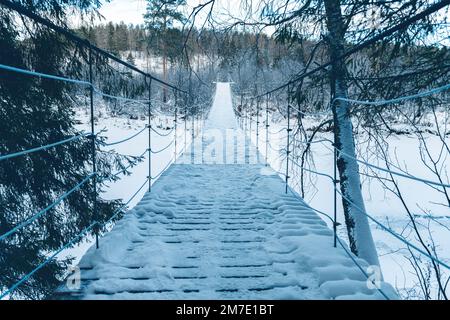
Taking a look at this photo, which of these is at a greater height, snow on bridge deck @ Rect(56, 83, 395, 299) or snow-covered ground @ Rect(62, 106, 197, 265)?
Answer: snow on bridge deck @ Rect(56, 83, 395, 299)

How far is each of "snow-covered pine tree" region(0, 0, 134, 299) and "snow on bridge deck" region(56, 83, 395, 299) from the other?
1293 millimetres

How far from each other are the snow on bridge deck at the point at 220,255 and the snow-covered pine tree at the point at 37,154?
4.24 ft

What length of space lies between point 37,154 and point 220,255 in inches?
106

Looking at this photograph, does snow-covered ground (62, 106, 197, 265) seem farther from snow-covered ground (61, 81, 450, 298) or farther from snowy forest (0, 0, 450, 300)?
snowy forest (0, 0, 450, 300)

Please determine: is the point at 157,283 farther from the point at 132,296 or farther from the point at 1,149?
the point at 1,149

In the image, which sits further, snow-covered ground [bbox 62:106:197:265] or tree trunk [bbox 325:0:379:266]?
snow-covered ground [bbox 62:106:197:265]

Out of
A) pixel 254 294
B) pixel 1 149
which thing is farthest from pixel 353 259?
pixel 1 149

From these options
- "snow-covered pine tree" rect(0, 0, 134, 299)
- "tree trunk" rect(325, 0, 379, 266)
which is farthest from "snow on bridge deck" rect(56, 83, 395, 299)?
"tree trunk" rect(325, 0, 379, 266)

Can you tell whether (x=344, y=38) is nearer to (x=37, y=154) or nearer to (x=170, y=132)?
(x=170, y=132)

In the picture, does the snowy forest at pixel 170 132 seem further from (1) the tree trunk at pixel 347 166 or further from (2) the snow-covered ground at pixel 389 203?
(2) the snow-covered ground at pixel 389 203

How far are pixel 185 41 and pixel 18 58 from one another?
2.33 m

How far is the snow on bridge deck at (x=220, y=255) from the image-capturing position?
6.00ft

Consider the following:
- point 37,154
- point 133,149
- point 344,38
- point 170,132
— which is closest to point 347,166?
point 344,38

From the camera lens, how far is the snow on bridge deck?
183 centimetres
